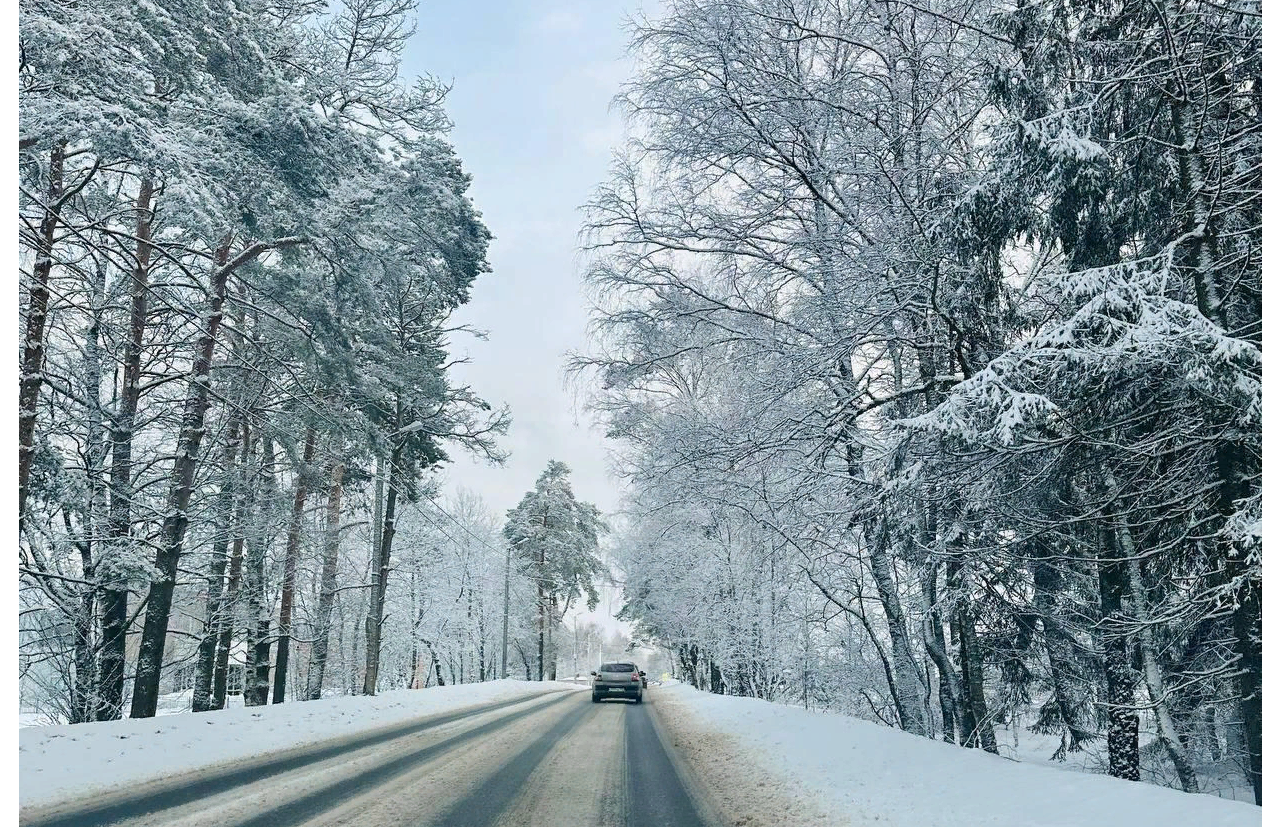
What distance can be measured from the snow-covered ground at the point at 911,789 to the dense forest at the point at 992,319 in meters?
1.51

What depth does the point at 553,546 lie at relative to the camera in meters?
54.5

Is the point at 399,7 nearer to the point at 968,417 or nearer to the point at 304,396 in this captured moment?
the point at 304,396

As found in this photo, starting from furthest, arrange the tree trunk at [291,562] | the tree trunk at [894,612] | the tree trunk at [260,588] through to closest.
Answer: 1. the tree trunk at [291,562]
2. the tree trunk at [260,588]
3. the tree trunk at [894,612]

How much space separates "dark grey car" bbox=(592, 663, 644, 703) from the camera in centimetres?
2698

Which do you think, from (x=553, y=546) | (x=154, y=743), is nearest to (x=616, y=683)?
(x=154, y=743)

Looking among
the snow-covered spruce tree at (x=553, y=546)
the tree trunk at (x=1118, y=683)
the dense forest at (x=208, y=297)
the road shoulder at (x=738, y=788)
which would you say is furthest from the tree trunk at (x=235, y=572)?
the snow-covered spruce tree at (x=553, y=546)

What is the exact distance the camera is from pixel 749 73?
29.1 feet

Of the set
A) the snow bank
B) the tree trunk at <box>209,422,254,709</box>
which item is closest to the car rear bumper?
the snow bank

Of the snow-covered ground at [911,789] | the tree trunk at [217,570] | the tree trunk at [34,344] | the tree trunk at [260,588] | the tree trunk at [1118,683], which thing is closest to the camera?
the snow-covered ground at [911,789]

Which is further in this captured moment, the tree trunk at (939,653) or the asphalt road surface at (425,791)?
the tree trunk at (939,653)

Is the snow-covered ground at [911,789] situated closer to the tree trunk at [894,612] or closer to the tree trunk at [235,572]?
the tree trunk at [894,612]

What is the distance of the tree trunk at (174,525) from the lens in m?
12.3

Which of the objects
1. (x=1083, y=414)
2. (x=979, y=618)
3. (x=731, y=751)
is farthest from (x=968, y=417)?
(x=731, y=751)

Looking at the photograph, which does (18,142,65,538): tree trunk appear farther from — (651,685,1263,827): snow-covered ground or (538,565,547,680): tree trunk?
(538,565,547,680): tree trunk
